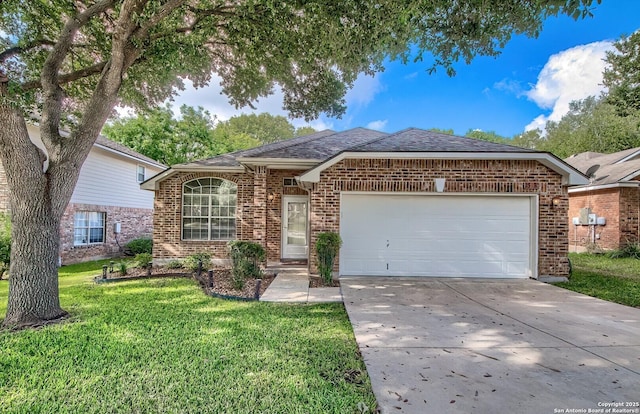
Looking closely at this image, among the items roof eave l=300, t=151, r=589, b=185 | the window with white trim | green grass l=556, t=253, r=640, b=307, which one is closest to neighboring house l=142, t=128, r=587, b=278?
roof eave l=300, t=151, r=589, b=185

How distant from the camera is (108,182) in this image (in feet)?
43.0

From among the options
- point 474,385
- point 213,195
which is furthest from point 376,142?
point 474,385

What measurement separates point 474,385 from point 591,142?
3736cm

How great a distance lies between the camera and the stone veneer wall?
802 cm

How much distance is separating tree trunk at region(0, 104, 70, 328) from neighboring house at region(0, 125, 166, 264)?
746cm

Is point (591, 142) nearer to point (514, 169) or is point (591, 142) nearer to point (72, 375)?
point (514, 169)

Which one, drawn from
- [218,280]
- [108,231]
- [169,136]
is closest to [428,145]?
[218,280]

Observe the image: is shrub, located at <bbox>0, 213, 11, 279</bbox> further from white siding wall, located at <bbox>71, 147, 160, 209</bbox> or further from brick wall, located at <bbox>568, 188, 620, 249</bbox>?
brick wall, located at <bbox>568, 188, 620, 249</bbox>

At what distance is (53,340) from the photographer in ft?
13.6

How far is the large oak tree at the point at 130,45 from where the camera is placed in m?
4.74

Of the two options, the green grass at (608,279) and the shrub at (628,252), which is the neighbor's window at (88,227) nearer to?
the green grass at (608,279)

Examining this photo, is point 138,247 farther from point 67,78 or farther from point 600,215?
point 600,215

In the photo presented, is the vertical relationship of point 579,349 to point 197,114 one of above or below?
below

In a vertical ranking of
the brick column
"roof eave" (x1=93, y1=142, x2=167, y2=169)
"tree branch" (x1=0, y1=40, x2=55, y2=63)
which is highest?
"tree branch" (x1=0, y1=40, x2=55, y2=63)
